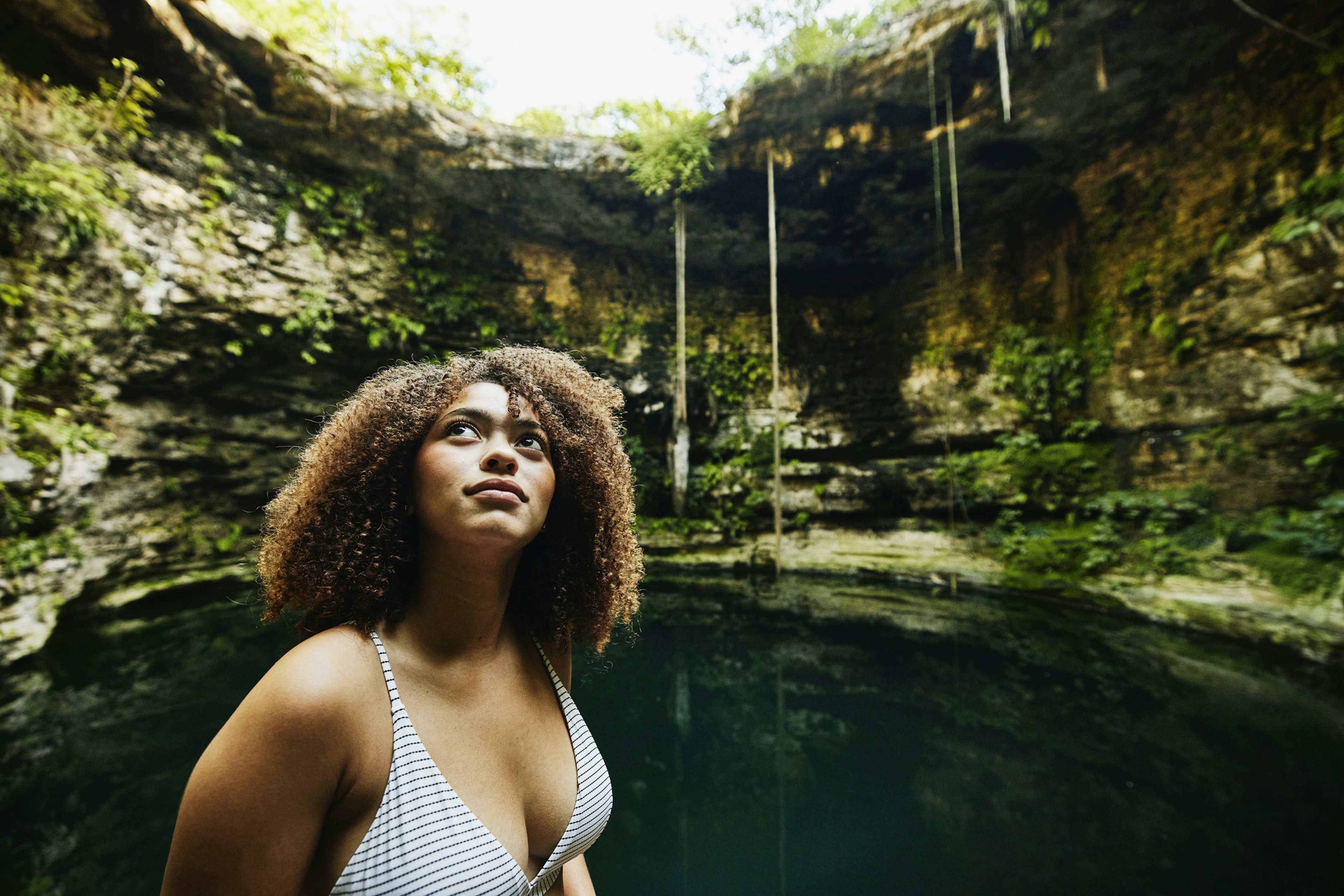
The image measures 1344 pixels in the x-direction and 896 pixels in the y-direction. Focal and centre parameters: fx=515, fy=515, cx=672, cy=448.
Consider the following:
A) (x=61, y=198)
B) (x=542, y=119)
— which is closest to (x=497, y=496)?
(x=61, y=198)

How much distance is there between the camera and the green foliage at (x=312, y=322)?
7.12 meters

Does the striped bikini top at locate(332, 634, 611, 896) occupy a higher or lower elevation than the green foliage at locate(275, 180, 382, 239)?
lower

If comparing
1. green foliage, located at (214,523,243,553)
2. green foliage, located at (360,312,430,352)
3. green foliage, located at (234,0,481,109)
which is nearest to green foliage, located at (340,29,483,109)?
green foliage, located at (234,0,481,109)

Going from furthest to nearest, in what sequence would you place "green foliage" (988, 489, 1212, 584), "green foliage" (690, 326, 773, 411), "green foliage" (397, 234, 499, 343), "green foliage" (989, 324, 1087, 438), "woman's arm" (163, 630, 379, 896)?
1. "green foliage" (690, 326, 773, 411)
2. "green foliage" (397, 234, 499, 343)
3. "green foliage" (989, 324, 1087, 438)
4. "green foliage" (988, 489, 1212, 584)
5. "woman's arm" (163, 630, 379, 896)

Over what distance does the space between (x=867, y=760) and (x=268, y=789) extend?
322 cm

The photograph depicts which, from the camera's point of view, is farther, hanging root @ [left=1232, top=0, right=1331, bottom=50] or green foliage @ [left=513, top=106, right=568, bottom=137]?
green foliage @ [left=513, top=106, right=568, bottom=137]

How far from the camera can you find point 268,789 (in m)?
0.68

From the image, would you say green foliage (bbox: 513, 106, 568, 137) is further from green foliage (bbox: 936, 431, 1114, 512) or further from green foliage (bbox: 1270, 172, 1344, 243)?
green foliage (bbox: 1270, 172, 1344, 243)

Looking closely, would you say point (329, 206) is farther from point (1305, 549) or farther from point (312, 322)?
point (1305, 549)

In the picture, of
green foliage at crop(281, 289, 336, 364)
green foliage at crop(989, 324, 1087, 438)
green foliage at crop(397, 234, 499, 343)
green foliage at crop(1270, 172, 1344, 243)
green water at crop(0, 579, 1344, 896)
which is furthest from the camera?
green foliage at crop(397, 234, 499, 343)

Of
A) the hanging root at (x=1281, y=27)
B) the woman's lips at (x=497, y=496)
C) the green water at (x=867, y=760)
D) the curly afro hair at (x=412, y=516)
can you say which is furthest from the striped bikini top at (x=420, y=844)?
the hanging root at (x=1281, y=27)

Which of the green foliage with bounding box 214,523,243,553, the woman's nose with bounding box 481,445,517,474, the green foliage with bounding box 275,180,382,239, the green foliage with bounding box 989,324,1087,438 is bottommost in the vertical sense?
the green foliage with bounding box 214,523,243,553

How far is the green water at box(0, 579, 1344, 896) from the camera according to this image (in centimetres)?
219

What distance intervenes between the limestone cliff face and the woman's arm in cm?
577
